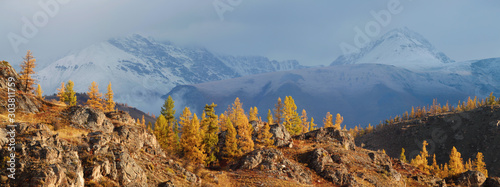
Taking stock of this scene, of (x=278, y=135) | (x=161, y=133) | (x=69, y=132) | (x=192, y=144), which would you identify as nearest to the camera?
(x=69, y=132)

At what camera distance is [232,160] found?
56.6 metres

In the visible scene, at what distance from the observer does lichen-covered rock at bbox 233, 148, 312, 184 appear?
50.1m

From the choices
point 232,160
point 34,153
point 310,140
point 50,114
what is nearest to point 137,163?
point 34,153

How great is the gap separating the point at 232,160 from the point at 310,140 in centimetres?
A: 2368

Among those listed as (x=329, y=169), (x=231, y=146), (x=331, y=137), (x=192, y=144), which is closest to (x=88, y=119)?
(x=192, y=144)

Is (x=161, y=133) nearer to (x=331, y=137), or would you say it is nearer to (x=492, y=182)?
(x=331, y=137)

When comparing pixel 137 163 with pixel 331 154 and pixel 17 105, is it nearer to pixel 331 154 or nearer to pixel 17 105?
pixel 17 105

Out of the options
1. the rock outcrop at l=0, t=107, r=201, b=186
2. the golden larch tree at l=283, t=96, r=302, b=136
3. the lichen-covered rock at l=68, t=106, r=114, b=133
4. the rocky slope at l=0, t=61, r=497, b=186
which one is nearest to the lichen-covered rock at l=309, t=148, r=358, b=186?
the rocky slope at l=0, t=61, r=497, b=186

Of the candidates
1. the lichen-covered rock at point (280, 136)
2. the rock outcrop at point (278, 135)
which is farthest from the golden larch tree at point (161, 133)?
the lichen-covered rock at point (280, 136)

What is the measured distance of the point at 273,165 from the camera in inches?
2014

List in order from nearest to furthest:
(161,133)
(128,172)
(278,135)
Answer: (128,172)
(278,135)
(161,133)

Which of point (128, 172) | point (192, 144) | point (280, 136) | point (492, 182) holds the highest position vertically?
point (280, 136)

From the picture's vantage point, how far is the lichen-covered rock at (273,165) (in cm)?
5012

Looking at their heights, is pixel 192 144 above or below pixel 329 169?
above
